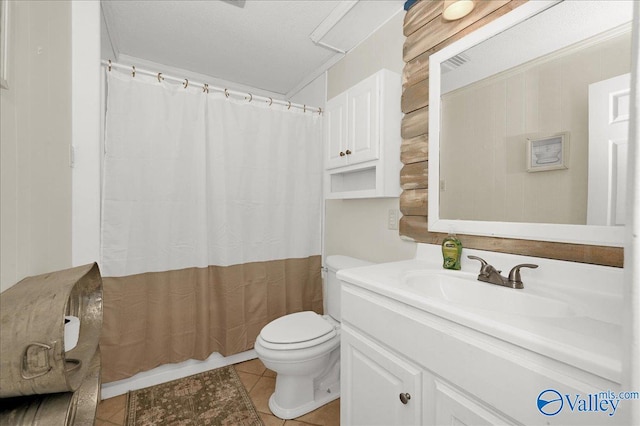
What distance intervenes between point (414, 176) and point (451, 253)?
0.48 meters

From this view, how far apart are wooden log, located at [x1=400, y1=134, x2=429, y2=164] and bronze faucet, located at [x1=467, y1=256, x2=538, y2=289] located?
63cm

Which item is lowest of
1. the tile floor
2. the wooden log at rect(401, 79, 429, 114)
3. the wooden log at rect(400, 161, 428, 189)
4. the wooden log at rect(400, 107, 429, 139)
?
the tile floor

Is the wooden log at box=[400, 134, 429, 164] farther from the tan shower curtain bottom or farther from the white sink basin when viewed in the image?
the tan shower curtain bottom

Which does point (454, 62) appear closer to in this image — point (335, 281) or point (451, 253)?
point (451, 253)

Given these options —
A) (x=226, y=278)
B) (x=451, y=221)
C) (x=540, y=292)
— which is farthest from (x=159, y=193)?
(x=540, y=292)

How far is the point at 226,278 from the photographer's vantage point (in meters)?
1.96

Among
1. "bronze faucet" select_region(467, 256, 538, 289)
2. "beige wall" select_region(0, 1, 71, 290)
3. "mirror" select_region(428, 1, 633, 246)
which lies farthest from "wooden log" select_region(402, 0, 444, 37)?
"beige wall" select_region(0, 1, 71, 290)

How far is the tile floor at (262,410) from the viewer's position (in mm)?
1487

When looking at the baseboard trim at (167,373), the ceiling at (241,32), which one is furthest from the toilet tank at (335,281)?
the ceiling at (241,32)

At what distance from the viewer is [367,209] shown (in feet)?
6.27

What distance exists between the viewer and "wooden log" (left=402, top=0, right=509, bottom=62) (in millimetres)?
1239

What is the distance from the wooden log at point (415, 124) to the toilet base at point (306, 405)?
156cm

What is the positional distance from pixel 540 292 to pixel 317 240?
1.59m

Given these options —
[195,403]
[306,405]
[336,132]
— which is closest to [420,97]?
[336,132]
